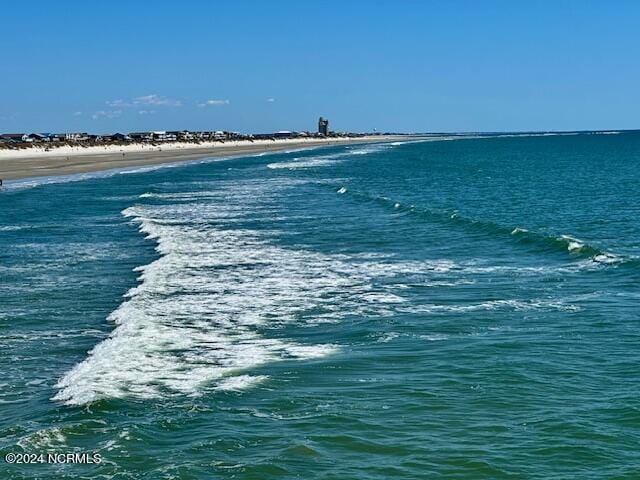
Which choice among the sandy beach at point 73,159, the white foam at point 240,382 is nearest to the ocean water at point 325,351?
the white foam at point 240,382

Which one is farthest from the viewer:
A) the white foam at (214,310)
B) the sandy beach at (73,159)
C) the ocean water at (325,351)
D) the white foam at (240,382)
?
the sandy beach at (73,159)

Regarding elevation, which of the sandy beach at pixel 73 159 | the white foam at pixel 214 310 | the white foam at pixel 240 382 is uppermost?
the sandy beach at pixel 73 159

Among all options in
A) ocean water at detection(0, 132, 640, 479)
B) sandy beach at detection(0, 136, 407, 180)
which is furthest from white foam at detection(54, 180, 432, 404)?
sandy beach at detection(0, 136, 407, 180)

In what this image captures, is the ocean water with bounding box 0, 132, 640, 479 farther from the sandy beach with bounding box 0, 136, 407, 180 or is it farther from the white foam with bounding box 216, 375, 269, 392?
the sandy beach with bounding box 0, 136, 407, 180

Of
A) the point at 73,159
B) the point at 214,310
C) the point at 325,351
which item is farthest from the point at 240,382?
the point at 73,159

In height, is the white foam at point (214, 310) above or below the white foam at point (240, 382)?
above

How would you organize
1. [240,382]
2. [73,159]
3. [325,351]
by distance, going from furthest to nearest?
[73,159], [325,351], [240,382]

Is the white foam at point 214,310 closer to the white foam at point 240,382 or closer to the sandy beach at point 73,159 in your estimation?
the white foam at point 240,382

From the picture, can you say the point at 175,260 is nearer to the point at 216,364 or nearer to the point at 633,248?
the point at 216,364

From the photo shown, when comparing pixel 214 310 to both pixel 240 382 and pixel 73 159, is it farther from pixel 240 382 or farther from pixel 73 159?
pixel 73 159

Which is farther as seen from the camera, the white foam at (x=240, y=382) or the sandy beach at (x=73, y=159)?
the sandy beach at (x=73, y=159)
